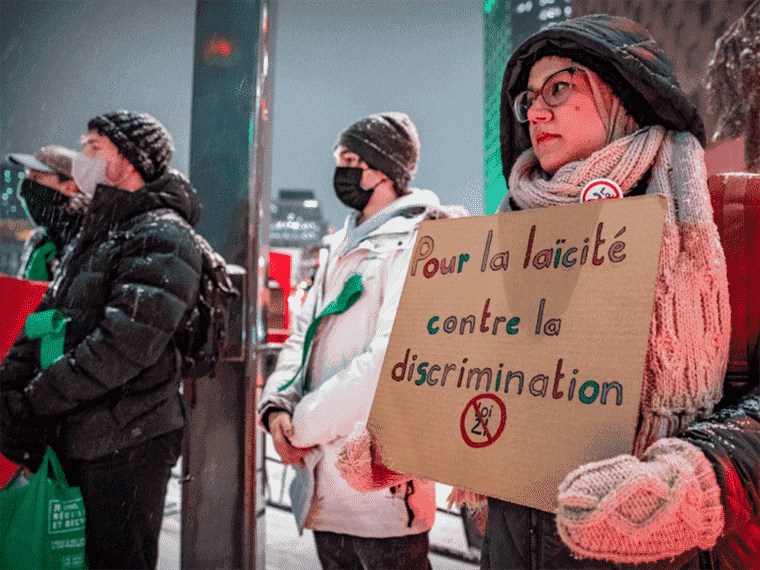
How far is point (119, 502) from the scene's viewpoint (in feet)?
5.52

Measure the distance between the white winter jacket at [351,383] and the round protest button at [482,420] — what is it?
0.59 m

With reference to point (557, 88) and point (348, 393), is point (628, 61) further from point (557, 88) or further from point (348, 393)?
point (348, 393)

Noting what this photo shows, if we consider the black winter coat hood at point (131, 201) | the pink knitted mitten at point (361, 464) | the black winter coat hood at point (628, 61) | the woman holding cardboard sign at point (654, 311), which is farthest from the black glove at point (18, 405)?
the black winter coat hood at point (628, 61)

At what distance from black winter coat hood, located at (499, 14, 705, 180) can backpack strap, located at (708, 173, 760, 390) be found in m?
0.12

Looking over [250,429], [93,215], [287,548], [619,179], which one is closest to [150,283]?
[93,215]

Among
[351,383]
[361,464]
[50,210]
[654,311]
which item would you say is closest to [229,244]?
[50,210]

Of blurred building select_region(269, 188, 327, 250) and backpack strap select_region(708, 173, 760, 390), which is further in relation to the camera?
blurred building select_region(269, 188, 327, 250)

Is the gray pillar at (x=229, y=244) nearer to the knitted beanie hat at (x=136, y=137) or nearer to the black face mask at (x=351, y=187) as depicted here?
the knitted beanie hat at (x=136, y=137)

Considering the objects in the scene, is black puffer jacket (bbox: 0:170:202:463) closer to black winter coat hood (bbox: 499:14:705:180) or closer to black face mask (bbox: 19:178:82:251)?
black face mask (bbox: 19:178:82:251)

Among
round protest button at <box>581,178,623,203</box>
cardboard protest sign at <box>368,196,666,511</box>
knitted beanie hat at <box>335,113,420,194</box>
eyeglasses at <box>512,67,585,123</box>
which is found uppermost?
knitted beanie hat at <box>335,113,420,194</box>

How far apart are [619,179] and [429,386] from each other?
410 mm

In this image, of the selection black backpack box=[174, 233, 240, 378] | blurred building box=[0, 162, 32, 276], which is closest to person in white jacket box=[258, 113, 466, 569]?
black backpack box=[174, 233, 240, 378]

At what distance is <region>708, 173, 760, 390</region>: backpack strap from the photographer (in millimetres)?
720

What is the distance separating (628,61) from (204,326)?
64.9 inches
